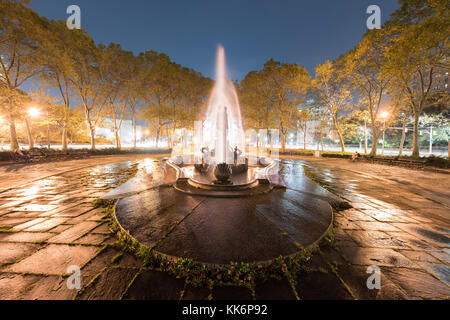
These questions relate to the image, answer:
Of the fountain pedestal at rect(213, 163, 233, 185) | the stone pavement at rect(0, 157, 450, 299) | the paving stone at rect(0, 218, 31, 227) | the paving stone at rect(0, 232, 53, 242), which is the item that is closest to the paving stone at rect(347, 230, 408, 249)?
the stone pavement at rect(0, 157, 450, 299)

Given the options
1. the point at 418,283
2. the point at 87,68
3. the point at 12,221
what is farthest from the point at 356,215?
the point at 87,68

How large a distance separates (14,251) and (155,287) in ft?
9.41

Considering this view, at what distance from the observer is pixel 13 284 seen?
2092mm

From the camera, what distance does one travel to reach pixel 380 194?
6086 mm

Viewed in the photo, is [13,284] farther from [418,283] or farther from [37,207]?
[418,283]

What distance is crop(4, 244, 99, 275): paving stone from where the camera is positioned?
7.72 feet

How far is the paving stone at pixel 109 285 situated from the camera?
192cm

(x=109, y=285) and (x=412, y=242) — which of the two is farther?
(x=412, y=242)

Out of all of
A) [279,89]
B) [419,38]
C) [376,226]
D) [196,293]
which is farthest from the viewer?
[279,89]

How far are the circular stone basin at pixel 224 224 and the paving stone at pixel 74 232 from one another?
57 centimetres

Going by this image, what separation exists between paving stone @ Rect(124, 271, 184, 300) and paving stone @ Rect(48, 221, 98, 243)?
2041mm

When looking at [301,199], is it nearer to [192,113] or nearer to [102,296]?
[102,296]

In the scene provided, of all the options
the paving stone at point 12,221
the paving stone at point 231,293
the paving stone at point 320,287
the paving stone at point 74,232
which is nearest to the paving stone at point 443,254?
the paving stone at point 320,287

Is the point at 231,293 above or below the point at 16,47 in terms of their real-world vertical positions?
below
